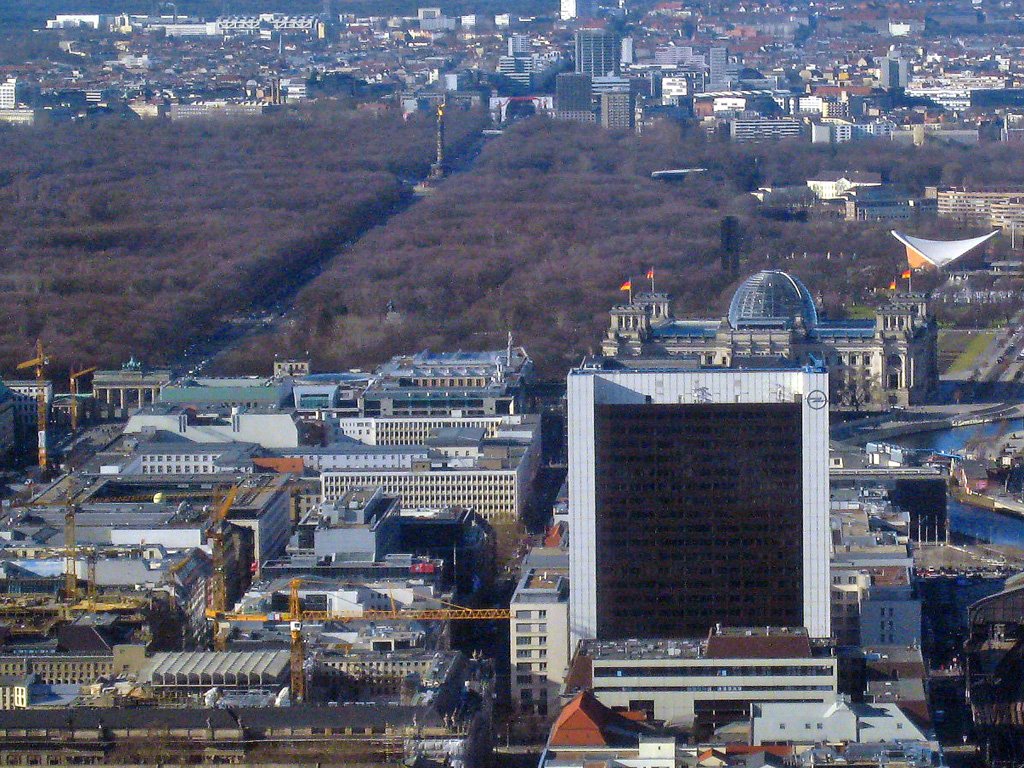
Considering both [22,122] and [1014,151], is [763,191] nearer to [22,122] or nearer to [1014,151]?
[1014,151]

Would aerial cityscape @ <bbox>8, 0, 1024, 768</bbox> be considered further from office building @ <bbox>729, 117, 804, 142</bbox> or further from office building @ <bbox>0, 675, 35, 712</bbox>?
office building @ <bbox>729, 117, 804, 142</bbox>

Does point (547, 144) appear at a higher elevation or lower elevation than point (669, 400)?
lower

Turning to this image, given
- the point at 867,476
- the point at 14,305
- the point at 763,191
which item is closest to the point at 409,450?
the point at 867,476

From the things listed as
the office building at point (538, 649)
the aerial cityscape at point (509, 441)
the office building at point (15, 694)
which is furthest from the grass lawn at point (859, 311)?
the office building at point (15, 694)

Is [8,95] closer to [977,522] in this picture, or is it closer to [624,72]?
[624,72]

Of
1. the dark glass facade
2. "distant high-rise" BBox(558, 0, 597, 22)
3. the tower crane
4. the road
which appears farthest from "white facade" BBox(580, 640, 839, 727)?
"distant high-rise" BBox(558, 0, 597, 22)

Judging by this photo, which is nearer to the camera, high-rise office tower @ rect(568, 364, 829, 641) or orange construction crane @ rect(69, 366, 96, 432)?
high-rise office tower @ rect(568, 364, 829, 641)

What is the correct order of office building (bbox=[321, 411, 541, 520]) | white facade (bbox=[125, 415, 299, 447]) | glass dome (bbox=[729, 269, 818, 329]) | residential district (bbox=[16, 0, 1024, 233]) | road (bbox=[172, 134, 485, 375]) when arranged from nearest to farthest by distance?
office building (bbox=[321, 411, 541, 520]) → white facade (bbox=[125, 415, 299, 447]) → glass dome (bbox=[729, 269, 818, 329]) → road (bbox=[172, 134, 485, 375]) → residential district (bbox=[16, 0, 1024, 233])
